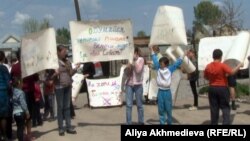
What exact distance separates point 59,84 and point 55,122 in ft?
7.69

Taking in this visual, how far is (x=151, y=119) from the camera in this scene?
40.9 feet

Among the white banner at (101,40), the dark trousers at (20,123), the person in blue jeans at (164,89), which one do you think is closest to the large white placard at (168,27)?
the white banner at (101,40)

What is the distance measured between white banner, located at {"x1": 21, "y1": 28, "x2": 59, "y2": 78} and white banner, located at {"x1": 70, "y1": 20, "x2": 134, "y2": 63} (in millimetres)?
1318

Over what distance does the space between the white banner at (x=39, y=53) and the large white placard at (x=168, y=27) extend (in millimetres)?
2823

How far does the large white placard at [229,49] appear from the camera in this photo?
1150 cm

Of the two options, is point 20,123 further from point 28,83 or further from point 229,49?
point 229,49

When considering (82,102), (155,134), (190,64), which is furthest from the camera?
(82,102)

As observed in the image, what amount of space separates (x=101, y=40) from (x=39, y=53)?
2.18 metres

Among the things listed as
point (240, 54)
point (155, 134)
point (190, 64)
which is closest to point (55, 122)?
point (190, 64)

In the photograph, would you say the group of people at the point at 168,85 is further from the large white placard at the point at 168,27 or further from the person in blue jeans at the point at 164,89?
the large white placard at the point at 168,27

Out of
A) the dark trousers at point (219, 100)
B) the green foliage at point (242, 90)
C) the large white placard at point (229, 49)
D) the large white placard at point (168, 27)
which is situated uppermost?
the large white placard at point (168, 27)

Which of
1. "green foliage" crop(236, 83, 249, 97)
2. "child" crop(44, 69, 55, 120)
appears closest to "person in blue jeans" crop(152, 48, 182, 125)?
"child" crop(44, 69, 55, 120)

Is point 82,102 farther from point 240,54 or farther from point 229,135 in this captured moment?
point 229,135

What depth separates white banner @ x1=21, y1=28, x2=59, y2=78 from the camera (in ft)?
33.8
